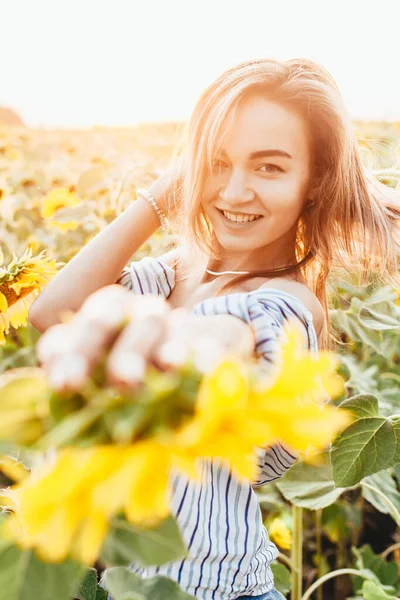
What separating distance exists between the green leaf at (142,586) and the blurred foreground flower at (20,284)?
0.43 m

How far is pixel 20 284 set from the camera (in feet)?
3.03

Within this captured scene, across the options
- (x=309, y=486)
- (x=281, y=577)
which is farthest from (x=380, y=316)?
(x=281, y=577)

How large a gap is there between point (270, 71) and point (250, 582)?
23.0 inches

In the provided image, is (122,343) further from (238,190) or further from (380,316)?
(380,316)

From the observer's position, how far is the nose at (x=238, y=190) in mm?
826

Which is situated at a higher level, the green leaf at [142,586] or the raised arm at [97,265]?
the raised arm at [97,265]

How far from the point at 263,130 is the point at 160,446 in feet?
1.85

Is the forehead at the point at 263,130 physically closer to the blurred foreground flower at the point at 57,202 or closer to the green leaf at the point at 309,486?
the green leaf at the point at 309,486

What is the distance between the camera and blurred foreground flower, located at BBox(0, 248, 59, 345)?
0.92 metres

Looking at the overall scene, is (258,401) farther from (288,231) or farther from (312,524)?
(312,524)

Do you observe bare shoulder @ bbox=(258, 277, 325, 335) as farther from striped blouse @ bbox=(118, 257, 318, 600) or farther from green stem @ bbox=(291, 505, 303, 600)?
green stem @ bbox=(291, 505, 303, 600)

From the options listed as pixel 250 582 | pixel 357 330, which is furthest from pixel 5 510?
pixel 357 330

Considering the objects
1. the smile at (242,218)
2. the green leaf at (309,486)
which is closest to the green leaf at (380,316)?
the green leaf at (309,486)

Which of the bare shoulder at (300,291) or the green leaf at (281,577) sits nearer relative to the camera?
the bare shoulder at (300,291)
